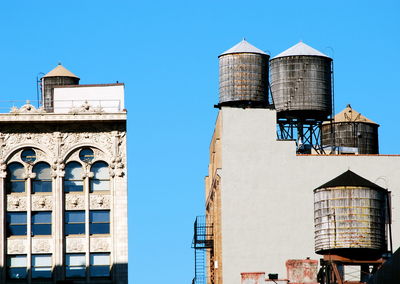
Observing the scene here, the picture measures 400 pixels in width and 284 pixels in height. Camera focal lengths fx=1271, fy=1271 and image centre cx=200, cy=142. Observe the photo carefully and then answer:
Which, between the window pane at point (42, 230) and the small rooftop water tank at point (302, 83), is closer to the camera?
the window pane at point (42, 230)

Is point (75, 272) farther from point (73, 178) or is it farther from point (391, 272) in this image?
point (391, 272)

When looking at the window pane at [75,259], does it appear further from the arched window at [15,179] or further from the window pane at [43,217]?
the arched window at [15,179]

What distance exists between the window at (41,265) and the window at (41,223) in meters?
1.57

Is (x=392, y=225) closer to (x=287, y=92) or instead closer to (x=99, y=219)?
(x=287, y=92)

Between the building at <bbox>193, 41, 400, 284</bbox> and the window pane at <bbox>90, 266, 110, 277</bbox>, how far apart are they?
303 inches

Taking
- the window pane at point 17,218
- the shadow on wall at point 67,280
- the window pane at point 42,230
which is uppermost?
the window pane at point 17,218

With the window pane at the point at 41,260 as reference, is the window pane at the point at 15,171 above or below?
above

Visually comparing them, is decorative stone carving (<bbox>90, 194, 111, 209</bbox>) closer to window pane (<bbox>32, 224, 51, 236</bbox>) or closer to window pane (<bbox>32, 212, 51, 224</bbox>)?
window pane (<bbox>32, 212, 51, 224</bbox>)

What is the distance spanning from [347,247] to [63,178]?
66.6ft

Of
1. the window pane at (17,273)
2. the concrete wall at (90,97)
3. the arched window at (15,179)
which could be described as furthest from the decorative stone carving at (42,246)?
the concrete wall at (90,97)

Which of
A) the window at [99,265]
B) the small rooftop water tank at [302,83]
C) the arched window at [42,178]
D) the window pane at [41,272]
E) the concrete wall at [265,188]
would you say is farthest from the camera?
→ the small rooftop water tank at [302,83]

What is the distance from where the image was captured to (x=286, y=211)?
85562 millimetres

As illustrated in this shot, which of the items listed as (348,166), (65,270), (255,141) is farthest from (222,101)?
(65,270)

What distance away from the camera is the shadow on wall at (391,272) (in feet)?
107
